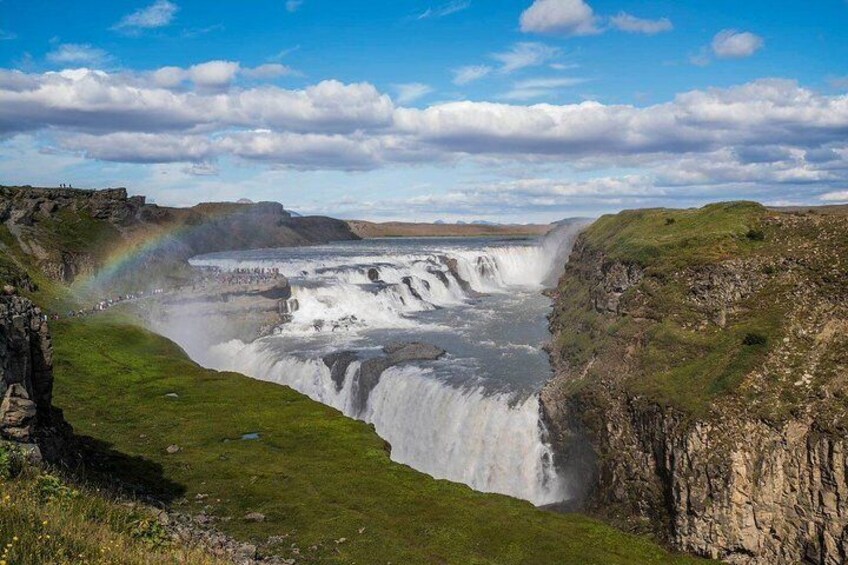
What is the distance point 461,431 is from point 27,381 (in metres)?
26.2

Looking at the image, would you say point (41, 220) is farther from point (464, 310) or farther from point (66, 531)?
point (66, 531)

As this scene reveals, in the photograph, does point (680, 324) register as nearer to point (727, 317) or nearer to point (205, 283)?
point (727, 317)

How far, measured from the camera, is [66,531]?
11.6 metres

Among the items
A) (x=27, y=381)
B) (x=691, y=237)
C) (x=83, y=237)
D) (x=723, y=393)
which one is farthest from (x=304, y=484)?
→ (x=83, y=237)

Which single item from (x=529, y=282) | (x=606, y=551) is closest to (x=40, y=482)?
(x=606, y=551)

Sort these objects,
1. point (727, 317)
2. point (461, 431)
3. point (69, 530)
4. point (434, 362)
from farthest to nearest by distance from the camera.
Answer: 1. point (434, 362)
2. point (461, 431)
3. point (727, 317)
4. point (69, 530)

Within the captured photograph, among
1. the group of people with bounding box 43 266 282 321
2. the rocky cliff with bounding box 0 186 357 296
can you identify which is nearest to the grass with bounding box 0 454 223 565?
the rocky cliff with bounding box 0 186 357 296

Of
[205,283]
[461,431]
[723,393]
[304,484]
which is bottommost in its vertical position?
[461,431]

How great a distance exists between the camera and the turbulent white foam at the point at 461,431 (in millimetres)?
38594

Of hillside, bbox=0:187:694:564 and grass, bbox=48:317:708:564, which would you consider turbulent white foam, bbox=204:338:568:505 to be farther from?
grass, bbox=48:317:708:564

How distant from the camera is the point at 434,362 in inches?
2016

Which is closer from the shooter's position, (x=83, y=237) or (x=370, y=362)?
(x=370, y=362)

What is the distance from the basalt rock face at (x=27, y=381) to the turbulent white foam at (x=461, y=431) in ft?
75.4

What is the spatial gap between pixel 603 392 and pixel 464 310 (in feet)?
147
